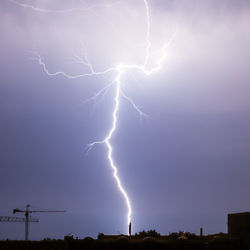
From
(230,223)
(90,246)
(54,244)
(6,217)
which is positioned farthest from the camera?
(6,217)

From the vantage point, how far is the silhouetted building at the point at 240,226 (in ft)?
90.9

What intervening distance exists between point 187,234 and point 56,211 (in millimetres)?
120089

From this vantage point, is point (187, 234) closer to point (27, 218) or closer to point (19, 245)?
point (19, 245)

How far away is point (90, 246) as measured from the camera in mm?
26391

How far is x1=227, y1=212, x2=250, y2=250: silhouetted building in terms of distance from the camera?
2771cm

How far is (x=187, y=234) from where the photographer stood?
102ft

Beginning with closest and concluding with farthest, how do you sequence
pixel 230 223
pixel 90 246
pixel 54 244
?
pixel 90 246 → pixel 230 223 → pixel 54 244

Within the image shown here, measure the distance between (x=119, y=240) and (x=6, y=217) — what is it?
109 meters

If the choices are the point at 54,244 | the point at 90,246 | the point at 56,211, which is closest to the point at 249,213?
the point at 90,246

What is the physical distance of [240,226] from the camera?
93.6 feet

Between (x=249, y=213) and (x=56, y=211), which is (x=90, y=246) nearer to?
(x=249, y=213)

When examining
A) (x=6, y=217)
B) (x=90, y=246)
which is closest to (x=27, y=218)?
(x=6, y=217)

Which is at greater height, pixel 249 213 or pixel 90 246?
pixel 249 213

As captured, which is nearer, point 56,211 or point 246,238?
point 246,238
